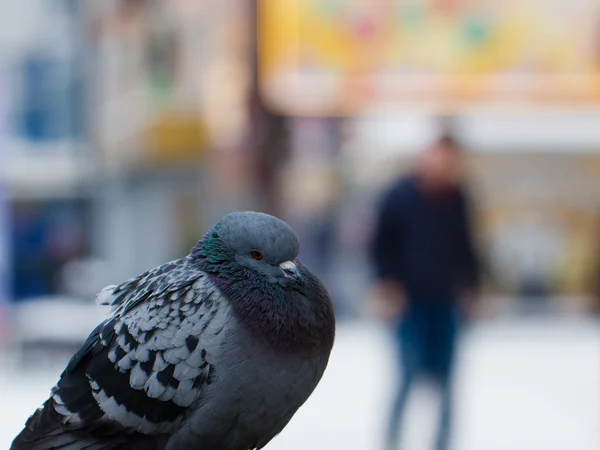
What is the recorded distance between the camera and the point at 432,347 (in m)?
4.63

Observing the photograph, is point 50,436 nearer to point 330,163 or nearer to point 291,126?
point 291,126

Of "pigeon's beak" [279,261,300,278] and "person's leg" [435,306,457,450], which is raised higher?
"pigeon's beak" [279,261,300,278]

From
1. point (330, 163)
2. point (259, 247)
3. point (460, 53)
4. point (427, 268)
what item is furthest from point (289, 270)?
point (330, 163)

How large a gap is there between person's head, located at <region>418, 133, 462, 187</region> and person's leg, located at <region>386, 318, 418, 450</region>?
0.75 meters

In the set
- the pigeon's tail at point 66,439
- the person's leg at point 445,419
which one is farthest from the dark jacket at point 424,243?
the pigeon's tail at point 66,439

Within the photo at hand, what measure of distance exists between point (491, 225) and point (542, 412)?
27.2 feet

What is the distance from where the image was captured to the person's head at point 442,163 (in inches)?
186

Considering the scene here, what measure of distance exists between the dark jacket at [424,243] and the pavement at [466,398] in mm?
549

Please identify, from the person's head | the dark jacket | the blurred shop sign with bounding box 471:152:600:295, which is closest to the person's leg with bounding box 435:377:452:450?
the dark jacket

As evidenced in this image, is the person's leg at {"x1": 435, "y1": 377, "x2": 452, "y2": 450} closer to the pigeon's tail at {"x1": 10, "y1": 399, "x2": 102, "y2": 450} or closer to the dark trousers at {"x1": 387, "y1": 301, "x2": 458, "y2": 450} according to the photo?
the dark trousers at {"x1": 387, "y1": 301, "x2": 458, "y2": 450}

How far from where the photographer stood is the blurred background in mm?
7035

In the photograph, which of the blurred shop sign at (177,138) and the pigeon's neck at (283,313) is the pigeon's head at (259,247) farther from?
the blurred shop sign at (177,138)

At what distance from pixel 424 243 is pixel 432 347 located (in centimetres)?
53

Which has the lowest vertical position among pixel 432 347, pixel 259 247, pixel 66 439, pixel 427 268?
pixel 432 347
